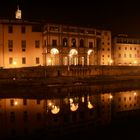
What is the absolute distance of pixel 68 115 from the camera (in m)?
31.3

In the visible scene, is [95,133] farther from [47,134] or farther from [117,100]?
[117,100]

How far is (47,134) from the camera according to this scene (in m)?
23.7

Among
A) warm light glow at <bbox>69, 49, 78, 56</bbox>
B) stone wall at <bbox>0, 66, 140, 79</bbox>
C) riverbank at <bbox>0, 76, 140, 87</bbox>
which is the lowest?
riverbank at <bbox>0, 76, 140, 87</bbox>

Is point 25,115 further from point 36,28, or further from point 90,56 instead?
point 90,56

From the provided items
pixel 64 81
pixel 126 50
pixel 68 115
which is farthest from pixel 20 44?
pixel 126 50

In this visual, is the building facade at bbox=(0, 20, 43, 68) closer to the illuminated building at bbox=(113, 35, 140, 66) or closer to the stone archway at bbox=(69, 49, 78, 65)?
the stone archway at bbox=(69, 49, 78, 65)

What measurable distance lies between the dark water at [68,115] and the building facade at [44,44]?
14907 millimetres

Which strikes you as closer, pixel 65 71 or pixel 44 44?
pixel 65 71

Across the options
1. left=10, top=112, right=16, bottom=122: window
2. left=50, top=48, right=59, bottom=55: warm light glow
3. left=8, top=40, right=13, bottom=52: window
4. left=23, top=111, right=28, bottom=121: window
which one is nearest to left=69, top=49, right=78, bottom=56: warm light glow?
left=50, top=48, right=59, bottom=55: warm light glow

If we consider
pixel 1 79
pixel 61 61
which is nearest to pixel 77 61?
pixel 61 61

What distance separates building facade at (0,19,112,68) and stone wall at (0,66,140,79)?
7.71 m

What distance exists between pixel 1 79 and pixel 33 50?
14.8 meters

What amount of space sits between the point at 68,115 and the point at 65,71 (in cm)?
2944

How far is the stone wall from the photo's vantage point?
54.3 m
